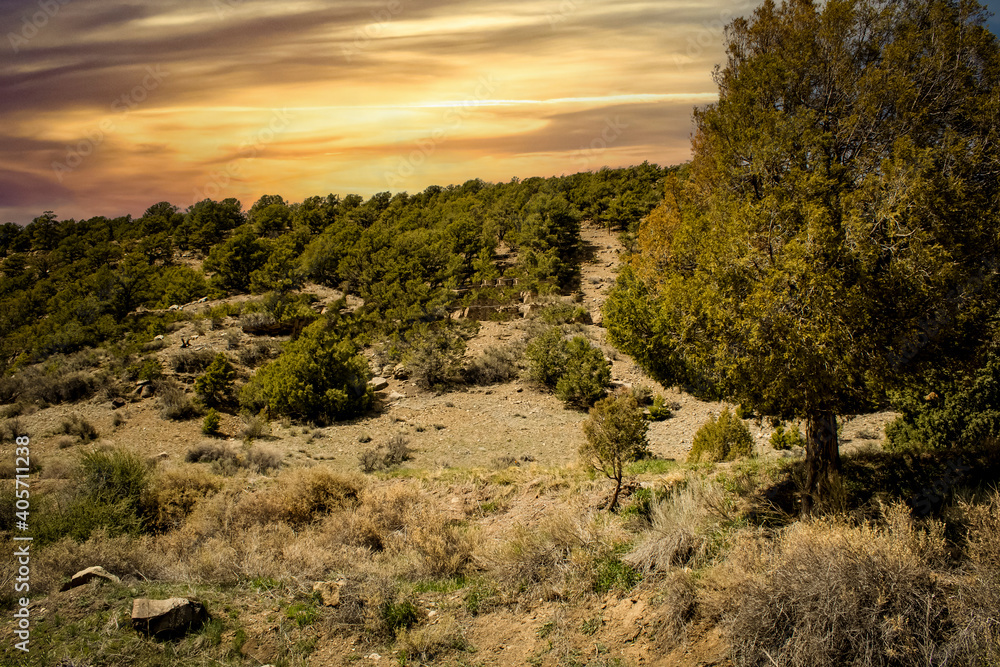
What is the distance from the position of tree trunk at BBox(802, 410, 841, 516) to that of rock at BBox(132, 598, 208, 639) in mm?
7524

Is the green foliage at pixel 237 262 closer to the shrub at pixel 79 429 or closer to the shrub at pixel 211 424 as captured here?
the shrub at pixel 79 429

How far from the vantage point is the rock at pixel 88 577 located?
21.0 ft

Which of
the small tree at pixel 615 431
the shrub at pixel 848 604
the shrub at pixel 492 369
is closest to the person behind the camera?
the shrub at pixel 848 604

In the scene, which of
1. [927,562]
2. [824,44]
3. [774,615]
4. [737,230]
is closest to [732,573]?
[774,615]

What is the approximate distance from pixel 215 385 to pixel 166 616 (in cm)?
1702

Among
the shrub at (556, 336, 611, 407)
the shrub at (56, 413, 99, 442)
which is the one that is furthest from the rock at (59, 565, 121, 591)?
the shrub at (556, 336, 611, 407)

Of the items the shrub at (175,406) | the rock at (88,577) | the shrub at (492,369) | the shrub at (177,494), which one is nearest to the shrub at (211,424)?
the shrub at (175,406)

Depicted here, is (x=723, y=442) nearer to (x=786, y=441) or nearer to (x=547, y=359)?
(x=786, y=441)

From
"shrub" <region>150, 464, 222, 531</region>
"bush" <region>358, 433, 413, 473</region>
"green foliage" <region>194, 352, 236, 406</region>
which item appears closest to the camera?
"shrub" <region>150, 464, 222, 531</region>

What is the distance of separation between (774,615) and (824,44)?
6.68m

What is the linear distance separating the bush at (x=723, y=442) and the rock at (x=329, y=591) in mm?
8502

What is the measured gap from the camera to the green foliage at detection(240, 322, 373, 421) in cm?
1950

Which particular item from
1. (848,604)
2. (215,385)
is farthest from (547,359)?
(848,604)

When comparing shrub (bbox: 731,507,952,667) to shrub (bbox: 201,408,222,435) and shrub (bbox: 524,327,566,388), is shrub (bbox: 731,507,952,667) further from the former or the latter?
shrub (bbox: 201,408,222,435)
